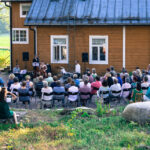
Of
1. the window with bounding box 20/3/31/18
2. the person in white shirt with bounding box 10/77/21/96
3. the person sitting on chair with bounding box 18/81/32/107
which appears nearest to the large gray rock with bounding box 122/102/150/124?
the person sitting on chair with bounding box 18/81/32/107

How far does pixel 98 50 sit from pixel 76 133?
48.3 ft

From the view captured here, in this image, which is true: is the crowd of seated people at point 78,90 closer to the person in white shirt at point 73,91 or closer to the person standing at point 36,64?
the person in white shirt at point 73,91

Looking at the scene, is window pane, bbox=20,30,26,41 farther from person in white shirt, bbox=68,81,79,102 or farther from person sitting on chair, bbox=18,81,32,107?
person in white shirt, bbox=68,81,79,102

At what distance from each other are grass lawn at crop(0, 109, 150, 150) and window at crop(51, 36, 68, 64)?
13.0 meters

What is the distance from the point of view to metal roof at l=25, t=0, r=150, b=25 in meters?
23.8

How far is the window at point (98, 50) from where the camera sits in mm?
24688

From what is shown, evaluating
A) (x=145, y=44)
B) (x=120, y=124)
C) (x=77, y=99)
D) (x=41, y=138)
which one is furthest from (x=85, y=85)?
(x=145, y=44)

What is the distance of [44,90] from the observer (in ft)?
50.7

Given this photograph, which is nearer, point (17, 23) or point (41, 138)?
point (41, 138)

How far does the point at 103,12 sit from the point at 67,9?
7.39 ft

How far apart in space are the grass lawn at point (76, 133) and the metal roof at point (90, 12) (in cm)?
1219

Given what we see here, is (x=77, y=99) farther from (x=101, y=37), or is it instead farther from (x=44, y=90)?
(x=101, y=37)

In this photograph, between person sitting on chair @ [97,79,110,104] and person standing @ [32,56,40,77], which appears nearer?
person sitting on chair @ [97,79,110,104]

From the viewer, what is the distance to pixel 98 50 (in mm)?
24875
